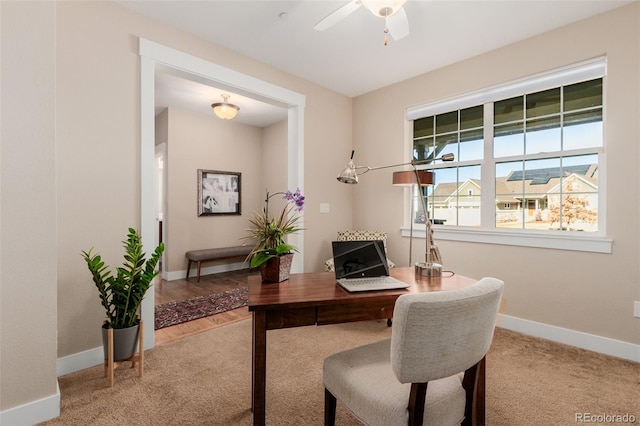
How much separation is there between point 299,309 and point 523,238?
248cm

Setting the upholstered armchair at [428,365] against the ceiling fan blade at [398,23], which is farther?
the ceiling fan blade at [398,23]

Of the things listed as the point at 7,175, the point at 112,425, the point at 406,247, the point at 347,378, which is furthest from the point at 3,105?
the point at 406,247

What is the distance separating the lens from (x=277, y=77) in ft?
11.0

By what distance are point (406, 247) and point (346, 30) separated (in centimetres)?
244

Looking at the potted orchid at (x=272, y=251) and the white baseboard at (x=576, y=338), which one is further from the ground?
the potted orchid at (x=272, y=251)

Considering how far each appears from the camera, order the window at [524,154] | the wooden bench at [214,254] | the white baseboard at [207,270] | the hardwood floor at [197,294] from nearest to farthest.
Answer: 1. the window at [524,154]
2. the hardwood floor at [197,294]
3. the wooden bench at [214,254]
4. the white baseboard at [207,270]

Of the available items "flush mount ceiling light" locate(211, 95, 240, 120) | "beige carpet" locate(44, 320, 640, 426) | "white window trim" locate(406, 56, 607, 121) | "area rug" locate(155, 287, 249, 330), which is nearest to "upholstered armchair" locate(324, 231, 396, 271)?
"area rug" locate(155, 287, 249, 330)

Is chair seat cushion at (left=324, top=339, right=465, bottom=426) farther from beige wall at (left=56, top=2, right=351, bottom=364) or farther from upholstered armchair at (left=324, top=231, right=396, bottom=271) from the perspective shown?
upholstered armchair at (left=324, top=231, right=396, bottom=271)

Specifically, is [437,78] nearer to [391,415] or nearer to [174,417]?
[391,415]

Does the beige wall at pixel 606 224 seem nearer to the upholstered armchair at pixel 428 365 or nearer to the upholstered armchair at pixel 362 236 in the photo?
the upholstered armchair at pixel 362 236

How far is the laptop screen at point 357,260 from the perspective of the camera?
1634 mm

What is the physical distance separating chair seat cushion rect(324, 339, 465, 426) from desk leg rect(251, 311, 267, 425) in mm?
297

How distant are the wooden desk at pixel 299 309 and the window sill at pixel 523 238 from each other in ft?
5.79
